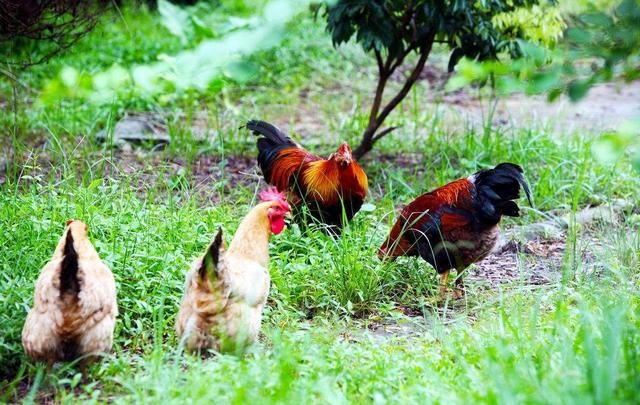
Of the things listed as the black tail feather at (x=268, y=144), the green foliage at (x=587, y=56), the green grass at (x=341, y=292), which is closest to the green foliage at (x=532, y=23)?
the green grass at (x=341, y=292)

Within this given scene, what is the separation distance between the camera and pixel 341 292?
4730 mm

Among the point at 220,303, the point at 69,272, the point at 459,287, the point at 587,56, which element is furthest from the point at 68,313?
the point at 459,287

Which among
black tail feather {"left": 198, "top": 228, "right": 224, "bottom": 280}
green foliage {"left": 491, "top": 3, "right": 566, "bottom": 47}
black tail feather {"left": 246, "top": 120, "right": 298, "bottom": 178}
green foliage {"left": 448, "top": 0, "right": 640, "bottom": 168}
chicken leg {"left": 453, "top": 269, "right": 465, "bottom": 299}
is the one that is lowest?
chicken leg {"left": 453, "top": 269, "right": 465, "bottom": 299}

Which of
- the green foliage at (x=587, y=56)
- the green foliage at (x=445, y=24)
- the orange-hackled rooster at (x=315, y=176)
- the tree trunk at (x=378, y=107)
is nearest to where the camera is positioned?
the green foliage at (x=587, y=56)

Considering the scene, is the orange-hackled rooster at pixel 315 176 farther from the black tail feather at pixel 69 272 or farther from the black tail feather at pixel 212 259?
the black tail feather at pixel 69 272

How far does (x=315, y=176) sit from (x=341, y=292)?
4.42ft

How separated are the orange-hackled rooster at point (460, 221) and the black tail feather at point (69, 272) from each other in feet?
6.80

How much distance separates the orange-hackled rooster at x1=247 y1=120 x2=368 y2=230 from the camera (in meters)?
5.67

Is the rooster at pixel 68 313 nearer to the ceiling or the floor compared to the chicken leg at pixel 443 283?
nearer to the ceiling

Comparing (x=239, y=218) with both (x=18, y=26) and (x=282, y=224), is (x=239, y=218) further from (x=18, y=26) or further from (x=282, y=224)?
(x=18, y=26)

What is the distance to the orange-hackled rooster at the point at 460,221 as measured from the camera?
4855mm

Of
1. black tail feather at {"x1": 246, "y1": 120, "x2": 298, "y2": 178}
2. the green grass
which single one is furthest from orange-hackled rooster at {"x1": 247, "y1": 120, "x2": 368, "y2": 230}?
the green grass

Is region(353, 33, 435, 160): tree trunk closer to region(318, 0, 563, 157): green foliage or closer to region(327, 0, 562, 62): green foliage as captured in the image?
region(318, 0, 563, 157): green foliage

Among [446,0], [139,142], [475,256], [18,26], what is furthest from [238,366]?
[139,142]
